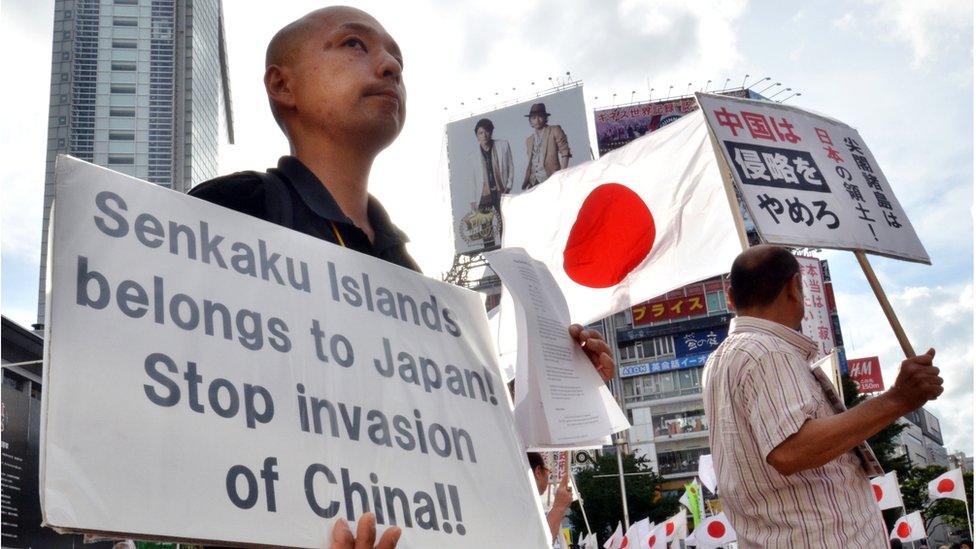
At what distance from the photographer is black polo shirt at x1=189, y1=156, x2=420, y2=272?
182 cm

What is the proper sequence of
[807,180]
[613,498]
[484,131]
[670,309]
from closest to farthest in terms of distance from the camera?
1. [807,180]
2. [613,498]
3. [484,131]
4. [670,309]

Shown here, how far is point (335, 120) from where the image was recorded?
6.57 feet

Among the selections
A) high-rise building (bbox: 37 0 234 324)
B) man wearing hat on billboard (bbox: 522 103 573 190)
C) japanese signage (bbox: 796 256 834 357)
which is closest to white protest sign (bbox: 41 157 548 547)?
japanese signage (bbox: 796 256 834 357)

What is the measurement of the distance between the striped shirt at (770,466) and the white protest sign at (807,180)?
3.00 ft

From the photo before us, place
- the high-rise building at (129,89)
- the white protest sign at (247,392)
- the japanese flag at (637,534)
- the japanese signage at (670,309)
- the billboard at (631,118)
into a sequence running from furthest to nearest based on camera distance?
the high-rise building at (129,89) → the japanese signage at (670,309) → the billboard at (631,118) → the japanese flag at (637,534) → the white protest sign at (247,392)

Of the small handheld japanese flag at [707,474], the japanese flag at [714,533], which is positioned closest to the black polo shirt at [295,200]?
the small handheld japanese flag at [707,474]

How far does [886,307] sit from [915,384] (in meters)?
0.77

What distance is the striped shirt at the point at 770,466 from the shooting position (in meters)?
2.16

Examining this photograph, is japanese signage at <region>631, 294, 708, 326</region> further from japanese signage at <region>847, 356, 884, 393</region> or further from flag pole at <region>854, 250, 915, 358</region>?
flag pole at <region>854, 250, 915, 358</region>

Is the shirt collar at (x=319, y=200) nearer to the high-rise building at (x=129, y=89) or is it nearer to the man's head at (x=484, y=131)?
the man's head at (x=484, y=131)

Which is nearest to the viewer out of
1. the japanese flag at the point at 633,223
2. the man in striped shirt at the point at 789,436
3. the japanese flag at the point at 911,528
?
the man in striped shirt at the point at 789,436

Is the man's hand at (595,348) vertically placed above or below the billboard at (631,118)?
below

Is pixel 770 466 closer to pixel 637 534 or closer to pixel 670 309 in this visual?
pixel 637 534

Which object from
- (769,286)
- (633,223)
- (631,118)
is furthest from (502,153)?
(769,286)
